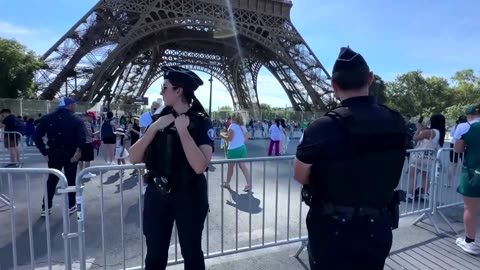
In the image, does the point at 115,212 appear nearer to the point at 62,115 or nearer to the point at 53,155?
the point at 53,155

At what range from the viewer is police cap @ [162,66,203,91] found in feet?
7.57

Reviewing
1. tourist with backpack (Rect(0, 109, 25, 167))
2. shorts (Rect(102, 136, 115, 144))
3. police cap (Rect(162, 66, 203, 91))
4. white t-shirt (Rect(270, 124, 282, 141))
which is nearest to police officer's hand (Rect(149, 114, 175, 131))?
police cap (Rect(162, 66, 203, 91))

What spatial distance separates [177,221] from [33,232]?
3.15 meters

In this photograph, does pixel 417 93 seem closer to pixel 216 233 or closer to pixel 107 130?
pixel 107 130

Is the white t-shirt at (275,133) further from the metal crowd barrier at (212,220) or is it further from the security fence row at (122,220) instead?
the security fence row at (122,220)

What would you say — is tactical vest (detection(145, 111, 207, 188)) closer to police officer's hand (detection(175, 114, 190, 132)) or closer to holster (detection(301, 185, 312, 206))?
police officer's hand (detection(175, 114, 190, 132))

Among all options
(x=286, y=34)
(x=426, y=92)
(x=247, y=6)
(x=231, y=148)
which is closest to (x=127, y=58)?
(x=247, y=6)

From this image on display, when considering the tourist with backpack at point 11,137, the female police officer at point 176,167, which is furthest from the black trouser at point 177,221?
the tourist with backpack at point 11,137

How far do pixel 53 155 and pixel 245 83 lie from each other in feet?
118

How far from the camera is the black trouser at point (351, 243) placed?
183cm

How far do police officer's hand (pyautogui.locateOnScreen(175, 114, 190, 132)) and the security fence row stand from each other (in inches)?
45.3

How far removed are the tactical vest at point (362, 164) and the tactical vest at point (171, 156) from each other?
88cm

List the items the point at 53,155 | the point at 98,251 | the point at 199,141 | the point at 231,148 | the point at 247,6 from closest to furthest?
1. the point at 199,141
2. the point at 98,251
3. the point at 53,155
4. the point at 231,148
5. the point at 247,6

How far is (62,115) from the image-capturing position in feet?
17.0
